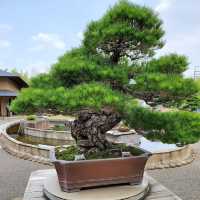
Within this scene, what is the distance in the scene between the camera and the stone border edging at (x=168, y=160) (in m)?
4.22

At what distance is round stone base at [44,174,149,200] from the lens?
182 centimetres

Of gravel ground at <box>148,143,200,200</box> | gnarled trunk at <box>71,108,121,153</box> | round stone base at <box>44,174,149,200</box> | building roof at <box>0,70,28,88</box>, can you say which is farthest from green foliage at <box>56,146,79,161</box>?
building roof at <box>0,70,28,88</box>

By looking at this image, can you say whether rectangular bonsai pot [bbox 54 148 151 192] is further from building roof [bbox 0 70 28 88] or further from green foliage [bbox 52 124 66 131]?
building roof [bbox 0 70 28 88]

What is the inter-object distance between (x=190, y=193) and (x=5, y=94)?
15612mm

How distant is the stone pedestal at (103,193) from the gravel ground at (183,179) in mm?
1301

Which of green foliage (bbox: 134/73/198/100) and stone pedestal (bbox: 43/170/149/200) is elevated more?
green foliage (bbox: 134/73/198/100)

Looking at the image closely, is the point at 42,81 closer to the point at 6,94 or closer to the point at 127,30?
the point at 127,30

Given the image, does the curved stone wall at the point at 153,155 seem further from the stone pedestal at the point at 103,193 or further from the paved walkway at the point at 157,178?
the stone pedestal at the point at 103,193

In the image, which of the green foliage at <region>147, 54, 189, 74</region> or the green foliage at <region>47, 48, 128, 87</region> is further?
the green foliage at <region>147, 54, 189, 74</region>

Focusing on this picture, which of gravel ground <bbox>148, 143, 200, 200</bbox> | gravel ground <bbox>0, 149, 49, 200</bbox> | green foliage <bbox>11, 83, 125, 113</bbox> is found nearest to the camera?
green foliage <bbox>11, 83, 125, 113</bbox>

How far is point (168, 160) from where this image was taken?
4395 mm

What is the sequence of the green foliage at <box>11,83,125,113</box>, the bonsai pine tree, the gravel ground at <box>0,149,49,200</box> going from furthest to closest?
the gravel ground at <box>0,149,49,200</box>, the bonsai pine tree, the green foliage at <box>11,83,125,113</box>

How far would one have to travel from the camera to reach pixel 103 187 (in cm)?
199

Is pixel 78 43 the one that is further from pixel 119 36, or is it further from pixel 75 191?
pixel 75 191
